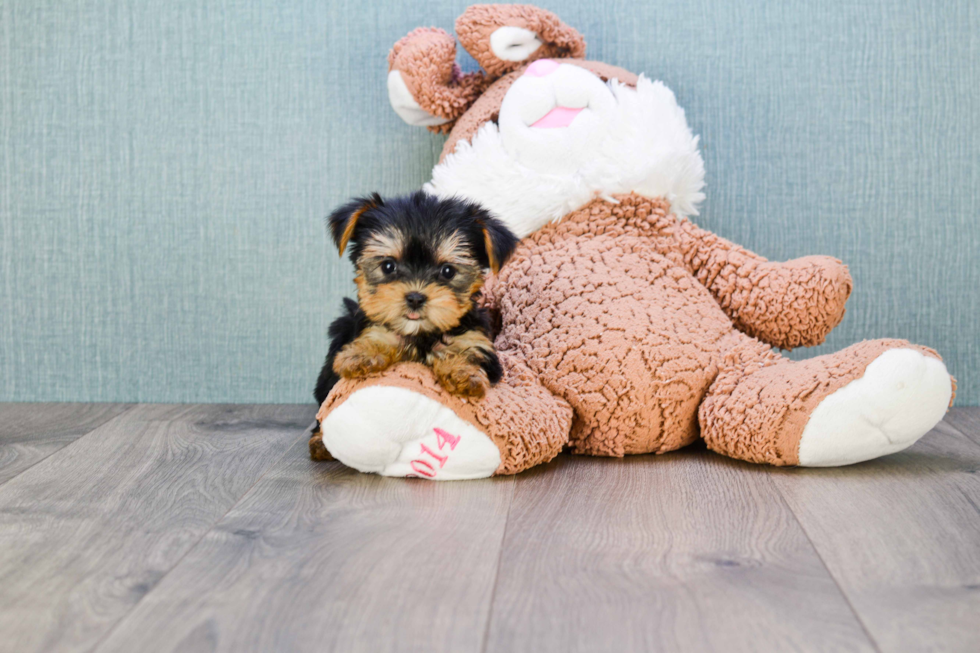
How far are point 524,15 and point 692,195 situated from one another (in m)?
0.72

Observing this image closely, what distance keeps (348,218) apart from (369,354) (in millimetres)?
320

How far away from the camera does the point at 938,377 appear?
176 centimetres

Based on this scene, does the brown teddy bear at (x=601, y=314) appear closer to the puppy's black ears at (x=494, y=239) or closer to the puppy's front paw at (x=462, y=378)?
the puppy's front paw at (x=462, y=378)

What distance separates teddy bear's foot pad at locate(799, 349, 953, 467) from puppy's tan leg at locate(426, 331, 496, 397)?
75 cm

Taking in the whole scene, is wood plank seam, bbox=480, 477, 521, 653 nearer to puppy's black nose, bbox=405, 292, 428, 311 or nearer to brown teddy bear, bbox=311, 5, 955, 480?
brown teddy bear, bbox=311, 5, 955, 480

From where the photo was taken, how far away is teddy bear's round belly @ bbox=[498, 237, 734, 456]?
76.7 inches

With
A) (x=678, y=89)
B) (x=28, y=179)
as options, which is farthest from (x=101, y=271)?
(x=678, y=89)

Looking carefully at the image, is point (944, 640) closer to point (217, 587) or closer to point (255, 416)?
point (217, 587)

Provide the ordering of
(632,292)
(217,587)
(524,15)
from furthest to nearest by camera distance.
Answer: (524,15) → (632,292) → (217,587)

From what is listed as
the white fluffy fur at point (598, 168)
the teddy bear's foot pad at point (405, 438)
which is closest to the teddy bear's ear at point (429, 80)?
the white fluffy fur at point (598, 168)

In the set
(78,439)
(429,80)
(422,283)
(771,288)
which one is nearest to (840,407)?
(771,288)

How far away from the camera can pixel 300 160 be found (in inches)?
106

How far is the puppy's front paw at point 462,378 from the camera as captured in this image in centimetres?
171

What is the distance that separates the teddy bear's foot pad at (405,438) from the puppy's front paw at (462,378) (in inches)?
2.0
